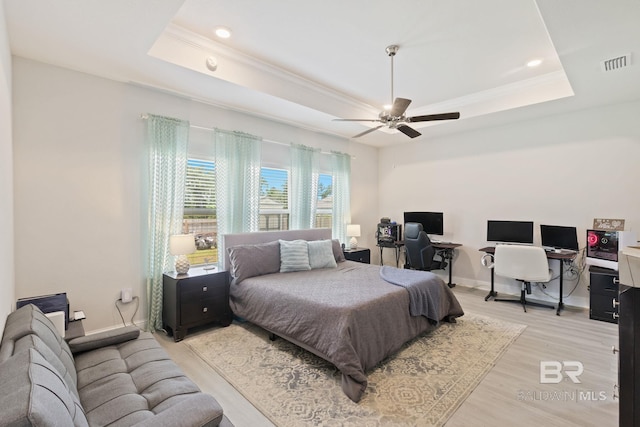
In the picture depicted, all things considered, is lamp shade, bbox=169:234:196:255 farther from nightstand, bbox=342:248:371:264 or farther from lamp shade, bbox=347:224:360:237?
lamp shade, bbox=347:224:360:237

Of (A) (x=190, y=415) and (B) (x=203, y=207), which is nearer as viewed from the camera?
(A) (x=190, y=415)

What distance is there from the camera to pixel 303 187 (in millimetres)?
4734

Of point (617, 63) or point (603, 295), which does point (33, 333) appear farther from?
point (603, 295)

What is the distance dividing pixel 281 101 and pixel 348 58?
97 centimetres

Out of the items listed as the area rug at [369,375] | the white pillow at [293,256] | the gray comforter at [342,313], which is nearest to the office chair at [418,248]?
the gray comforter at [342,313]

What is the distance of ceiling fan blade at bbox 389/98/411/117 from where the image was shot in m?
2.76

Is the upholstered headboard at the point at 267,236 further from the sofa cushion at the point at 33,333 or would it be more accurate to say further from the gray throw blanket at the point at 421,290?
the sofa cushion at the point at 33,333

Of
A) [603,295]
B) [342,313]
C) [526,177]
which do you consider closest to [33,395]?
[342,313]

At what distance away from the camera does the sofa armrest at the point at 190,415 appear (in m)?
1.13

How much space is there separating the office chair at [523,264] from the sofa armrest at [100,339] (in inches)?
169

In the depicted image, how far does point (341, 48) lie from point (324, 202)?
9.11 ft

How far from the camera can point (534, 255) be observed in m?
3.77

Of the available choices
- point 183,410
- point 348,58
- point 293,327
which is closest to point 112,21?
point 348,58

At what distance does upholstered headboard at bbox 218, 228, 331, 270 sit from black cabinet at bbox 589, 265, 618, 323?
11.6 ft
